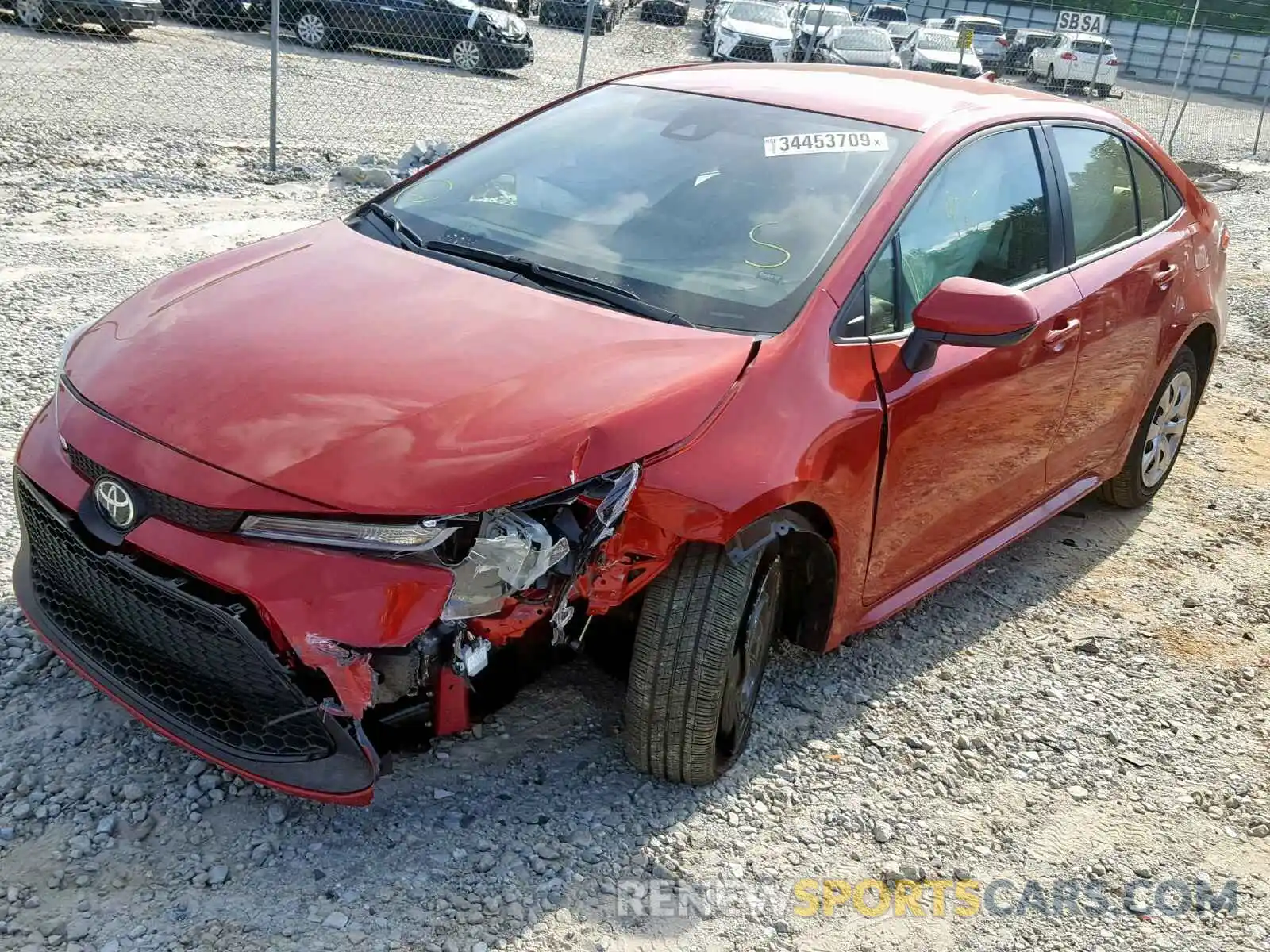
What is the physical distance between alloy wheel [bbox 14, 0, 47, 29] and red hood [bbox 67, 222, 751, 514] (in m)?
12.1

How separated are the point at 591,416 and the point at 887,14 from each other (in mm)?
34020

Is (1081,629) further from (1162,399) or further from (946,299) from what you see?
(946,299)

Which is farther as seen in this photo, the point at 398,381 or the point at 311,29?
the point at 311,29

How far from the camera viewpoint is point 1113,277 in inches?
156

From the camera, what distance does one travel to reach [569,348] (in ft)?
8.80

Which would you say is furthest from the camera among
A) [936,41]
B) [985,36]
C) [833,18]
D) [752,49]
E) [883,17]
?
[883,17]

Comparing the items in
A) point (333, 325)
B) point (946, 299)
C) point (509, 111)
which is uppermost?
point (946, 299)

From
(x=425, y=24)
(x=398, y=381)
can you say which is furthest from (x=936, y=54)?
(x=398, y=381)

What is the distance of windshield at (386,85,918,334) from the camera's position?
120 inches

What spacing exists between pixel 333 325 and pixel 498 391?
20.4 inches

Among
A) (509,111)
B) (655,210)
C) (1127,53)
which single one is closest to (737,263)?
(655,210)

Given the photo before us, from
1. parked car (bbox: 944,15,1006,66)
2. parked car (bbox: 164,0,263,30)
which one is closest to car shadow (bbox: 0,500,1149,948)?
parked car (bbox: 164,0,263,30)

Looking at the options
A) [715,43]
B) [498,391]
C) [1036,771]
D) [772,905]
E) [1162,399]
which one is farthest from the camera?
[715,43]

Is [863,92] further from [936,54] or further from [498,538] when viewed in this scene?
[936,54]
